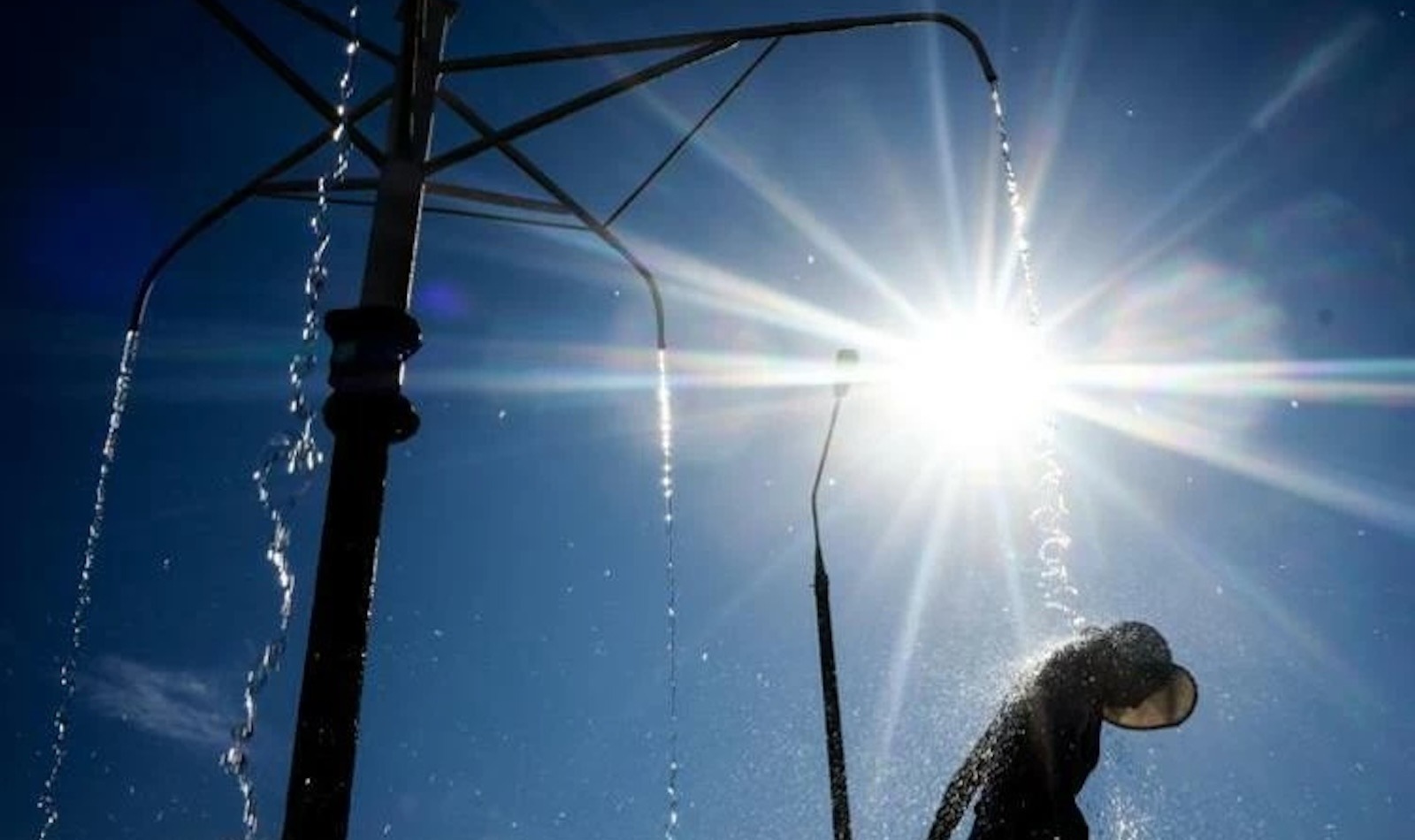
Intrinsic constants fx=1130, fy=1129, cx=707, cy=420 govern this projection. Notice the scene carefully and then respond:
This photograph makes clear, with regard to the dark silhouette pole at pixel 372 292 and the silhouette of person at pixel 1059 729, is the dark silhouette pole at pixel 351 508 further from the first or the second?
the silhouette of person at pixel 1059 729

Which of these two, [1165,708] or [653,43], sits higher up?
[653,43]

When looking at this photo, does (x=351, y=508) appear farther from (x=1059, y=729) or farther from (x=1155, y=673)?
(x=1155, y=673)

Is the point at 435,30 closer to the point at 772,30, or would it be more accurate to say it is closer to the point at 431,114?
the point at 431,114

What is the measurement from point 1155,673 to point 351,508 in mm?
2995

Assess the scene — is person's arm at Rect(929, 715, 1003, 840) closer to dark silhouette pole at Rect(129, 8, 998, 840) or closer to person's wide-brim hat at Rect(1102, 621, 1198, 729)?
person's wide-brim hat at Rect(1102, 621, 1198, 729)

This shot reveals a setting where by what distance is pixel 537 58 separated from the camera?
5566 mm

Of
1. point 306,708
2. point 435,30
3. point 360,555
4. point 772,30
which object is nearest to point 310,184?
point 435,30

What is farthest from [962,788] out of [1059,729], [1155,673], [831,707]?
[831,707]

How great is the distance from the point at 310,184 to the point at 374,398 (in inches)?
107

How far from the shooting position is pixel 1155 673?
4293 millimetres

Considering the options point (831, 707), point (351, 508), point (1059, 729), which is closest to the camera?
point (351, 508)

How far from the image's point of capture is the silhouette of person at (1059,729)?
13.3 feet

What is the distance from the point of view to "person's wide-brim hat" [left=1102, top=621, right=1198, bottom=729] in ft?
14.1

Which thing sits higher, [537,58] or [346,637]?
[537,58]
